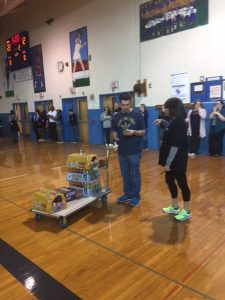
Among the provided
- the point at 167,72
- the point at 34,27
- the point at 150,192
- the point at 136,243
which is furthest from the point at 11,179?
the point at 34,27

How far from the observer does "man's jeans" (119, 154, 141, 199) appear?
357 cm

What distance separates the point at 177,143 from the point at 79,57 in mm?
8629

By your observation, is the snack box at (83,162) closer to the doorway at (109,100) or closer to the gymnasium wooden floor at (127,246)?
the gymnasium wooden floor at (127,246)

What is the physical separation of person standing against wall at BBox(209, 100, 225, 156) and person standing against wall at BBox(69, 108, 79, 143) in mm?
5670

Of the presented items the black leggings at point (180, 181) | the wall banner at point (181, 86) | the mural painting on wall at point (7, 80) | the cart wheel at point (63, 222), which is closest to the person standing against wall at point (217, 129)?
the wall banner at point (181, 86)

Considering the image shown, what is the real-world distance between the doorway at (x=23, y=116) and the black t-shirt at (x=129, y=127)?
11433 mm

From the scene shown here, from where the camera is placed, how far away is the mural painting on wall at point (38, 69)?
12367 mm

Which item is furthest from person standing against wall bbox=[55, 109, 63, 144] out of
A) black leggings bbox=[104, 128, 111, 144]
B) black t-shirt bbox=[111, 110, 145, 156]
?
black t-shirt bbox=[111, 110, 145, 156]

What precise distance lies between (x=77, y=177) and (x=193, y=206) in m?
1.59

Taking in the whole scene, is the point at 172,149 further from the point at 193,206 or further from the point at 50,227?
the point at 50,227

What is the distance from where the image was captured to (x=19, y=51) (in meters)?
12.5

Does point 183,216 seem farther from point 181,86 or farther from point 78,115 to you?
point 78,115

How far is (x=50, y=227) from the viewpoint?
3246mm

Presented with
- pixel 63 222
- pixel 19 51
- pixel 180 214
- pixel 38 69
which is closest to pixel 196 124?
pixel 180 214
